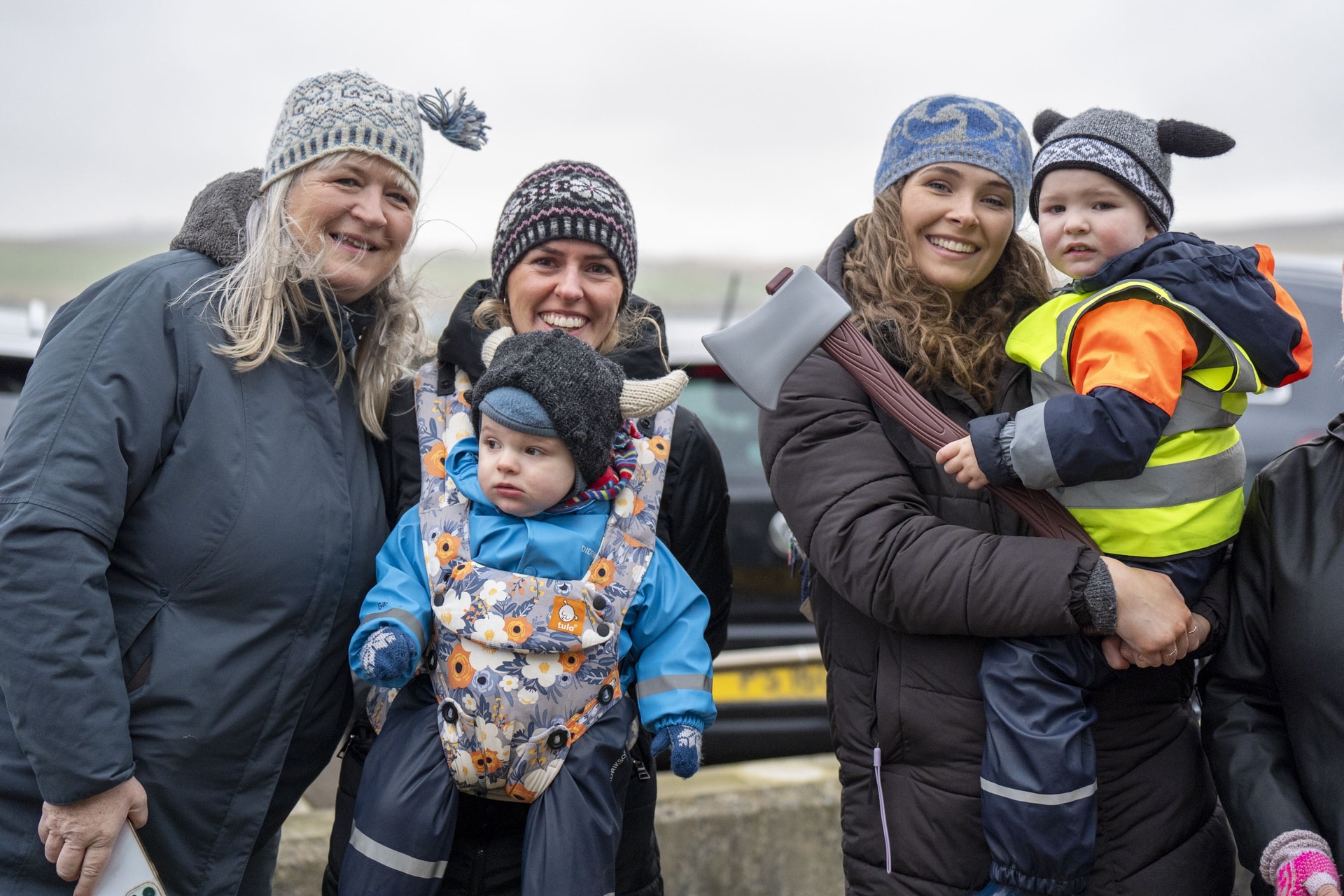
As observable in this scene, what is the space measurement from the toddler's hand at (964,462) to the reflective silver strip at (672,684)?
0.58m

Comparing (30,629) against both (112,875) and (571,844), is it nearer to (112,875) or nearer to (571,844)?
(112,875)

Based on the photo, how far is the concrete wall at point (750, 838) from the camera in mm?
3006

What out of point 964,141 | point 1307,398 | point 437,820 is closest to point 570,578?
point 437,820

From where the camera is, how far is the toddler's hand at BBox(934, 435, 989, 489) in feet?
6.07

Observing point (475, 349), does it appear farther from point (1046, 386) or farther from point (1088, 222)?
point (1088, 222)

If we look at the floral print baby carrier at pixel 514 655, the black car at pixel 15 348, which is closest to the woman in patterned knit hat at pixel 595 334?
the floral print baby carrier at pixel 514 655

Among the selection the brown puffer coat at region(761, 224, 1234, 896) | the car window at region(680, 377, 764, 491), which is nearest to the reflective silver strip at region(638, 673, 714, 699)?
the brown puffer coat at region(761, 224, 1234, 896)

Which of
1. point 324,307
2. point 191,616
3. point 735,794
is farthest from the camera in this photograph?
point 735,794

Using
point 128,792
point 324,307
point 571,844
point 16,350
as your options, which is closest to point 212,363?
point 324,307

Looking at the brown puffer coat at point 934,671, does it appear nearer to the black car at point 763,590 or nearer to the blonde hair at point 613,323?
the blonde hair at point 613,323

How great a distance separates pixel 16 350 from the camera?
3115 millimetres

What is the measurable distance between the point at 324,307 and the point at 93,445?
501mm

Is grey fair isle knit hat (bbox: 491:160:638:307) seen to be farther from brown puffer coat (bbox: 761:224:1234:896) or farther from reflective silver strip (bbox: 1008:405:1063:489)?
reflective silver strip (bbox: 1008:405:1063:489)

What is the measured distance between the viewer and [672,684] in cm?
194
